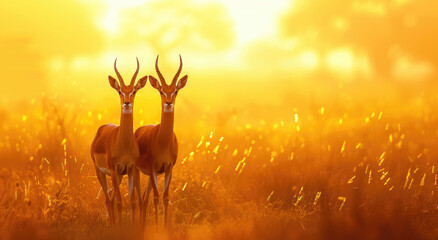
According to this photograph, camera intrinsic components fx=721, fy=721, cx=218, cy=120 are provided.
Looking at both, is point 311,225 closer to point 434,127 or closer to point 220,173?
point 220,173

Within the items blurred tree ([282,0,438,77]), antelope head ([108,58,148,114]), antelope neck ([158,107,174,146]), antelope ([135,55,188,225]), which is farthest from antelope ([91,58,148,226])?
blurred tree ([282,0,438,77])

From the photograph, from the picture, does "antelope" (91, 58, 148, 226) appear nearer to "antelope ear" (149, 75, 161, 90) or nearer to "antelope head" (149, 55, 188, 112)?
"antelope ear" (149, 75, 161, 90)

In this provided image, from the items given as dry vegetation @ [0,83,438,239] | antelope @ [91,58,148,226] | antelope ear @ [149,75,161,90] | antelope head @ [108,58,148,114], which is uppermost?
antelope ear @ [149,75,161,90]

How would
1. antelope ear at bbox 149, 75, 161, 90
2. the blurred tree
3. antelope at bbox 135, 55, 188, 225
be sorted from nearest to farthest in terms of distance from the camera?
antelope ear at bbox 149, 75, 161, 90, antelope at bbox 135, 55, 188, 225, the blurred tree

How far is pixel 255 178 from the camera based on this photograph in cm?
1282

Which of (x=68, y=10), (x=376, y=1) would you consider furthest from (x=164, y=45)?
(x=376, y=1)

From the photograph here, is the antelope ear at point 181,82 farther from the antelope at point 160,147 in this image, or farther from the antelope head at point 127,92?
the antelope head at point 127,92

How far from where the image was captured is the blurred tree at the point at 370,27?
1492 inches

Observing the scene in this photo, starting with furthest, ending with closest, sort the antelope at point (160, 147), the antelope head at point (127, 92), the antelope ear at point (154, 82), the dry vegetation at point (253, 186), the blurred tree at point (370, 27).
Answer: the blurred tree at point (370, 27)
the dry vegetation at point (253, 186)
the antelope at point (160, 147)
the antelope ear at point (154, 82)
the antelope head at point (127, 92)

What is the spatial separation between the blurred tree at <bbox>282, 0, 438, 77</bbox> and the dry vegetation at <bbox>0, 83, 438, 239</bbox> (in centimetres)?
2123

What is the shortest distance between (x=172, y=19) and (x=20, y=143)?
72.1 feet

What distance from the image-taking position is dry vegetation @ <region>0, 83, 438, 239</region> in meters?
9.95

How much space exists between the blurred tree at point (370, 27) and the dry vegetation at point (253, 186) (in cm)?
2123

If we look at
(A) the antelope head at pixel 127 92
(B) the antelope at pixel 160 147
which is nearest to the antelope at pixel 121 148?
(A) the antelope head at pixel 127 92
